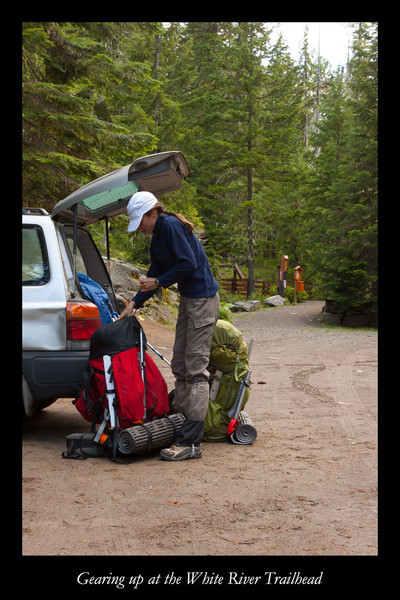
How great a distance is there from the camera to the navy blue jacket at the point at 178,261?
4488mm

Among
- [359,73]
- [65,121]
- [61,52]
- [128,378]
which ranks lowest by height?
[128,378]

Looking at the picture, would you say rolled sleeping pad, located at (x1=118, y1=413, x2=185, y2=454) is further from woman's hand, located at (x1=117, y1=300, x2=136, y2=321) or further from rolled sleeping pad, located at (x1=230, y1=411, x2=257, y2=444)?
woman's hand, located at (x1=117, y1=300, x2=136, y2=321)

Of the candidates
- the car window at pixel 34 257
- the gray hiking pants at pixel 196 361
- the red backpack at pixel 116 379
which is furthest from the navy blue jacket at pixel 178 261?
the car window at pixel 34 257

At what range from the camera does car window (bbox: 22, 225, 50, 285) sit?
4.74 m

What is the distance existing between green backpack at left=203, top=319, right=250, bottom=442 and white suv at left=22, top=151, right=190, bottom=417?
41.7 inches

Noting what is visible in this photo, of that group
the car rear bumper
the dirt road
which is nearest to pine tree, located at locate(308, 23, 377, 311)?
the dirt road

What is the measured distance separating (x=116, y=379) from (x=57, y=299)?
0.83 meters

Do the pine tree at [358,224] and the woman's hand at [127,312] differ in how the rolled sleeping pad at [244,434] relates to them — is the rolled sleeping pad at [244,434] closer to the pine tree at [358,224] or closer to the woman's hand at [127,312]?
the woman's hand at [127,312]

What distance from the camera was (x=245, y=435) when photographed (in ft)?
16.5

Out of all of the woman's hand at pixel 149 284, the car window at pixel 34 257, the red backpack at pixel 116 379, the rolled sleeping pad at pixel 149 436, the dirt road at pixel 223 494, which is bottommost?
the dirt road at pixel 223 494
